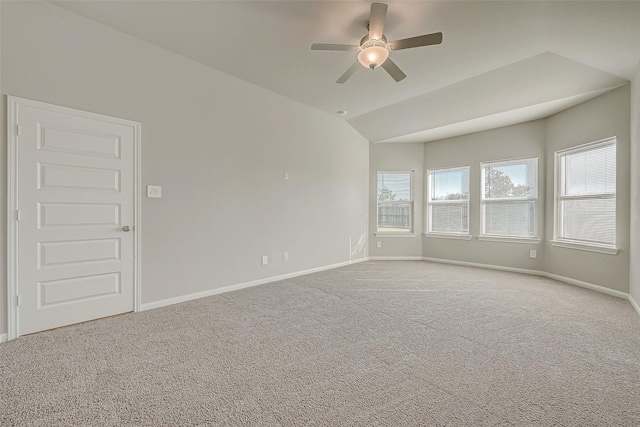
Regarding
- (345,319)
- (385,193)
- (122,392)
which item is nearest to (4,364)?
(122,392)

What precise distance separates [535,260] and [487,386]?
13.7 ft

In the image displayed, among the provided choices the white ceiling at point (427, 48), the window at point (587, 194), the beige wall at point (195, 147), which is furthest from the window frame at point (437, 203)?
the beige wall at point (195, 147)

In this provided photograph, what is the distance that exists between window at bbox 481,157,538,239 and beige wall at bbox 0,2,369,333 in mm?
2997

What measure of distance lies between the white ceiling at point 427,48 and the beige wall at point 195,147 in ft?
0.80

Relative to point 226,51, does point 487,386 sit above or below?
below

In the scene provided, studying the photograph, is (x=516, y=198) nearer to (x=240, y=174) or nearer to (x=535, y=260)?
(x=535, y=260)

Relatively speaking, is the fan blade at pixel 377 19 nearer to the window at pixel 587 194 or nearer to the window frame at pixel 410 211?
the window at pixel 587 194

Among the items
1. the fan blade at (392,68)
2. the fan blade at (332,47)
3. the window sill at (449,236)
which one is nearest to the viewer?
the fan blade at (332,47)

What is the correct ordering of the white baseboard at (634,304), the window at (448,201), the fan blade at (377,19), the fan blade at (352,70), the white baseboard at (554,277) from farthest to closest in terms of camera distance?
the window at (448,201) → the white baseboard at (554,277) → the white baseboard at (634,304) → the fan blade at (352,70) → the fan blade at (377,19)

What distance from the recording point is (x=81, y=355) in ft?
7.02

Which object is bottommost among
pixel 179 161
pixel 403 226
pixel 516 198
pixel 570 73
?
pixel 403 226

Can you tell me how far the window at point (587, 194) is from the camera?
388 centimetres

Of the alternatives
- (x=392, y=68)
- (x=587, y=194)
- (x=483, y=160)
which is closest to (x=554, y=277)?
(x=587, y=194)

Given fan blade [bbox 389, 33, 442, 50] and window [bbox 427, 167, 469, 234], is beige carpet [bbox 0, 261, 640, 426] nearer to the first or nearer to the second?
fan blade [bbox 389, 33, 442, 50]
